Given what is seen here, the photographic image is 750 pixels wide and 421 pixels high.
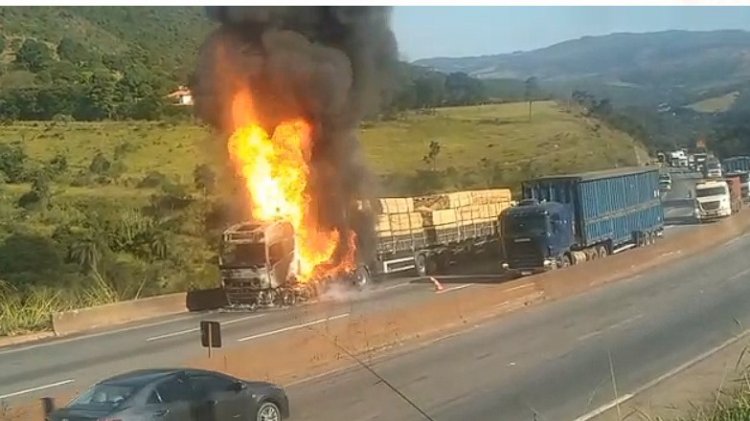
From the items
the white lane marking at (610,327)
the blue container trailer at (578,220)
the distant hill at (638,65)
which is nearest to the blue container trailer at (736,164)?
the blue container trailer at (578,220)

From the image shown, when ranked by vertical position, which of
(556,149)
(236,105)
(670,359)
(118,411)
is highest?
(236,105)

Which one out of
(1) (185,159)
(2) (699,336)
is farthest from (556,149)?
(1) (185,159)

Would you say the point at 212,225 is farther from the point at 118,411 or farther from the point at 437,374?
the point at 118,411

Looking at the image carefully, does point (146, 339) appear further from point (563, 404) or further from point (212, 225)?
point (212, 225)

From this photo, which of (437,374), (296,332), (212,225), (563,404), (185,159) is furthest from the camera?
(185,159)

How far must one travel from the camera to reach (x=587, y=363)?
425 inches

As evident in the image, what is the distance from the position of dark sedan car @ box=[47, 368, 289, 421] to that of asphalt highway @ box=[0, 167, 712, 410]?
147 centimetres

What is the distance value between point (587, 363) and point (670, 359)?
85 cm

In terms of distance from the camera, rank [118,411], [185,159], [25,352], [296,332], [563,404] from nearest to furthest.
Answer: [118,411] → [563,404] → [296,332] → [25,352] → [185,159]

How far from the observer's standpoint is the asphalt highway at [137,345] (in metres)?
10.1

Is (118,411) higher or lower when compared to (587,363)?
higher

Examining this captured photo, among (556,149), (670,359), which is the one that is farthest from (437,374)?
(556,149)

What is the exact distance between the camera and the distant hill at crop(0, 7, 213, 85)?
8.87 meters

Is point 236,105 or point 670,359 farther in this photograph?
point 236,105
